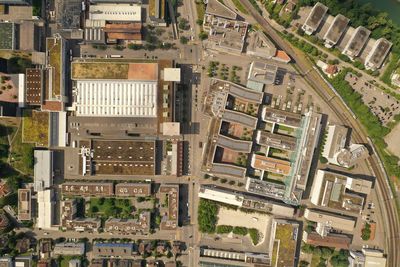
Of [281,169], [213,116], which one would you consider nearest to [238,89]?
[213,116]

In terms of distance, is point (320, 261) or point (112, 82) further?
point (320, 261)

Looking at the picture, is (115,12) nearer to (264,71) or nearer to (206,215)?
(264,71)

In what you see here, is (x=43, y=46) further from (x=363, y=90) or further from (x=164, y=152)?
(x=363, y=90)

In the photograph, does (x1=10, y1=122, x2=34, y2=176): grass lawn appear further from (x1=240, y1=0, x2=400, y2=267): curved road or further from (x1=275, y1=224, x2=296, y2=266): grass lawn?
(x1=240, y1=0, x2=400, y2=267): curved road

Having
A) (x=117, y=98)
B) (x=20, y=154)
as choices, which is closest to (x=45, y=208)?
(x=20, y=154)

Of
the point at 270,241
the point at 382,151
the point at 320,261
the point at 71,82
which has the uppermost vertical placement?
the point at 71,82

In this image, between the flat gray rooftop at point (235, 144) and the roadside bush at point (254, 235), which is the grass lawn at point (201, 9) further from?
the roadside bush at point (254, 235)

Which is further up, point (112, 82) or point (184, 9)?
point (184, 9)
